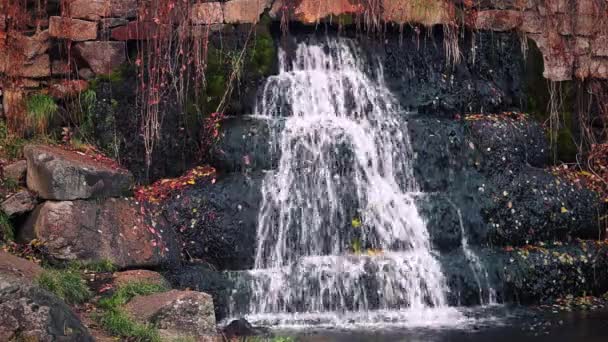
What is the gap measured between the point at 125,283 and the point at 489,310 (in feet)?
11.7

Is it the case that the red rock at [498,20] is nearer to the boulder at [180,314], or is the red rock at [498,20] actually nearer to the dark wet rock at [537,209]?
the dark wet rock at [537,209]

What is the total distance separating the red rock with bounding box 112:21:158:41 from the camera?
917 centimetres

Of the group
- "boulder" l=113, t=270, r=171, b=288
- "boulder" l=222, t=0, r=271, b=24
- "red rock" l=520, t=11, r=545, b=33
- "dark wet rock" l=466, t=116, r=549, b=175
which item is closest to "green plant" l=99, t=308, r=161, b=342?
"boulder" l=113, t=270, r=171, b=288

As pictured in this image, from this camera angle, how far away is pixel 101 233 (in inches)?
308

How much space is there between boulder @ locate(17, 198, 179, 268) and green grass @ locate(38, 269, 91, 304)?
22.6 inches

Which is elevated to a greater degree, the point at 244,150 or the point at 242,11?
the point at 242,11

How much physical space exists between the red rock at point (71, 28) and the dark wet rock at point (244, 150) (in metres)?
1.86

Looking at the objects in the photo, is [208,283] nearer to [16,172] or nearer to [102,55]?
[16,172]

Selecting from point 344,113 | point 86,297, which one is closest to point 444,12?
point 344,113

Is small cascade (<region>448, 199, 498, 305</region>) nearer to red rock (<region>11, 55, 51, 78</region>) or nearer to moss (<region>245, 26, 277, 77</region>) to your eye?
moss (<region>245, 26, 277, 77</region>)

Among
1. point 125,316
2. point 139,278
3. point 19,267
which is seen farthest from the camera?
point 139,278

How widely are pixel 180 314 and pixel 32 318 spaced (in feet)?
5.08

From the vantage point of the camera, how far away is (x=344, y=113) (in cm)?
960

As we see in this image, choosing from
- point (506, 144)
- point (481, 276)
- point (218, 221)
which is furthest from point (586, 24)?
point (218, 221)
